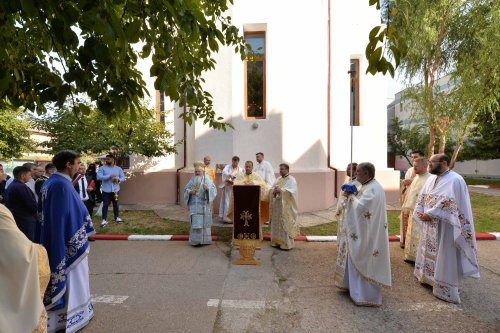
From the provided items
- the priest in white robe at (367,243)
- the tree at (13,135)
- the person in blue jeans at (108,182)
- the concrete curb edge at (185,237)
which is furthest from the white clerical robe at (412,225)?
the tree at (13,135)

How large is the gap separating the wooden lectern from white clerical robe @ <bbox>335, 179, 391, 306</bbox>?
2.00 m

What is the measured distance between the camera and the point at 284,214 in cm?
696

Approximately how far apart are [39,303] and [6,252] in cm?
34

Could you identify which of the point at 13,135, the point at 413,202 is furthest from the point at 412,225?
the point at 13,135

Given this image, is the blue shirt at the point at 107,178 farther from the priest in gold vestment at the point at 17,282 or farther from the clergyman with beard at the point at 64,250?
the priest in gold vestment at the point at 17,282

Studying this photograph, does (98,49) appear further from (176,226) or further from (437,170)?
(176,226)

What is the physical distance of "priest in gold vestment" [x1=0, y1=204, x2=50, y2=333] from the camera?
177 centimetres

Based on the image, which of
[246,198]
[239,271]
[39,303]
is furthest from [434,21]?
[39,303]

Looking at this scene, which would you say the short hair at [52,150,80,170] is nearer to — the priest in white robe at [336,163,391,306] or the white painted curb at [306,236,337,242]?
the priest in white robe at [336,163,391,306]

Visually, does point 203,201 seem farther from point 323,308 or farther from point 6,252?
point 6,252

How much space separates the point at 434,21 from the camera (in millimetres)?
13492

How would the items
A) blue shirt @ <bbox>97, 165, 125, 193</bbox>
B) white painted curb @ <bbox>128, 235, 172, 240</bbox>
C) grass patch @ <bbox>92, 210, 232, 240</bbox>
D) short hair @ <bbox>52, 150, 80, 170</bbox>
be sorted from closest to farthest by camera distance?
short hair @ <bbox>52, 150, 80, 170</bbox>
white painted curb @ <bbox>128, 235, 172, 240</bbox>
grass patch @ <bbox>92, 210, 232, 240</bbox>
blue shirt @ <bbox>97, 165, 125, 193</bbox>

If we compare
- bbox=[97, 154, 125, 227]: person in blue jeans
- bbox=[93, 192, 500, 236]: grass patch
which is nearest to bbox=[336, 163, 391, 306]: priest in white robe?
bbox=[93, 192, 500, 236]: grass patch

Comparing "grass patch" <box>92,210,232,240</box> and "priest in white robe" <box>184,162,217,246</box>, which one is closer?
"priest in white robe" <box>184,162,217,246</box>
